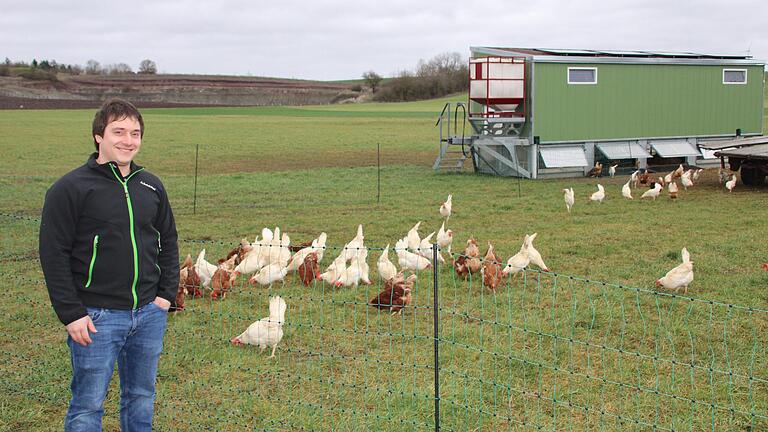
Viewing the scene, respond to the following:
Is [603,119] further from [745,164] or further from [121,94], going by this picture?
[121,94]

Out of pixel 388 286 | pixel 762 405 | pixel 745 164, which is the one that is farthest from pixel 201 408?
pixel 745 164

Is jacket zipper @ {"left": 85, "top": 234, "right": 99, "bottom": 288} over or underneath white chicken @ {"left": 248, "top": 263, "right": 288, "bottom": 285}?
over

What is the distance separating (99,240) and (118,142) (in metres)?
0.53

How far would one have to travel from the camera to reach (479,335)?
728cm

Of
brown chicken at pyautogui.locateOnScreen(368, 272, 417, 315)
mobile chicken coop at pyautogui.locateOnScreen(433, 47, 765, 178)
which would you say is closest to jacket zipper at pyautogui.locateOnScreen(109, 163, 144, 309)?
brown chicken at pyautogui.locateOnScreen(368, 272, 417, 315)

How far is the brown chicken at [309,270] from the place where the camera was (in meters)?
9.17

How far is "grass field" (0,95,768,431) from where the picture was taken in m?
5.58

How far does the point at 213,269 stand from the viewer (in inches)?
353

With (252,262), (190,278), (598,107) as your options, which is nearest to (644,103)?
(598,107)

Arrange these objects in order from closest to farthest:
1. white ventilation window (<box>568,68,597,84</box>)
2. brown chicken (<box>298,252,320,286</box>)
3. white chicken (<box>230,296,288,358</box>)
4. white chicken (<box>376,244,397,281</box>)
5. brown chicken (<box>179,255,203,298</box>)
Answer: white chicken (<box>230,296,288,358</box>) → brown chicken (<box>179,255,203,298</box>) → white chicken (<box>376,244,397,281</box>) → brown chicken (<box>298,252,320,286</box>) → white ventilation window (<box>568,68,597,84</box>)

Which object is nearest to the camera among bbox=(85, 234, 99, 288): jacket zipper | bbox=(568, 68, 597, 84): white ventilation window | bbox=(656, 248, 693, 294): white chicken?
bbox=(85, 234, 99, 288): jacket zipper

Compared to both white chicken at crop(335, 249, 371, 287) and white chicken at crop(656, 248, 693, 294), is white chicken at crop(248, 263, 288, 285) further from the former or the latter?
white chicken at crop(656, 248, 693, 294)

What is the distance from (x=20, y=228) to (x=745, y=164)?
16476 mm

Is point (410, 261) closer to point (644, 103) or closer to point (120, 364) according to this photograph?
point (120, 364)
